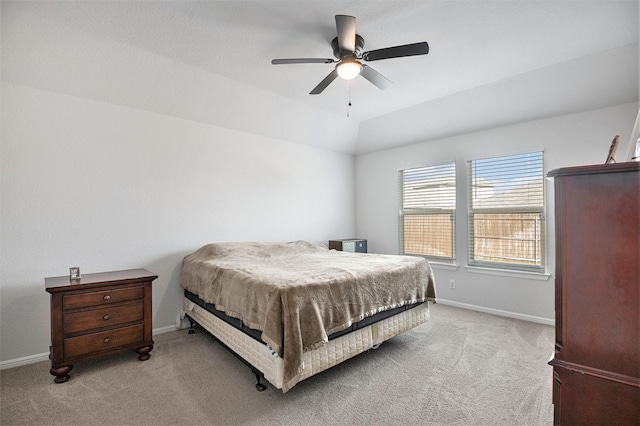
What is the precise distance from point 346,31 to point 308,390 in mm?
2588

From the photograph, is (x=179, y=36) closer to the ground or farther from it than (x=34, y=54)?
farther from it

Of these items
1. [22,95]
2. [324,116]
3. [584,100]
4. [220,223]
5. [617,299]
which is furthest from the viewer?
[324,116]

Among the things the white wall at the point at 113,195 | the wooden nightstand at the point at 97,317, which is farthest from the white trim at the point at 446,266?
the wooden nightstand at the point at 97,317

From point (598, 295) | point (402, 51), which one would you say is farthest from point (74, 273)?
point (598, 295)

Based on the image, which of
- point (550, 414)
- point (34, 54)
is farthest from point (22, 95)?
point (550, 414)

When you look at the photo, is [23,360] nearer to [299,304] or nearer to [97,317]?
[97,317]

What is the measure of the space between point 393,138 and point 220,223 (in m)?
2.97

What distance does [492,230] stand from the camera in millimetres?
Answer: 4051

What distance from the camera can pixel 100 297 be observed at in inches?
99.7

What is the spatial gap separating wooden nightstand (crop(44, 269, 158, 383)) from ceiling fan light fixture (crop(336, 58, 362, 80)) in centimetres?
249

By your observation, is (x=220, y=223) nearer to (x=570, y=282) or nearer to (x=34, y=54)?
(x=34, y=54)

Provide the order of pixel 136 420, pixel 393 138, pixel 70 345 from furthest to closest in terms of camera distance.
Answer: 1. pixel 393 138
2. pixel 70 345
3. pixel 136 420

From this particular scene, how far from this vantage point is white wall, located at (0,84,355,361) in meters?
2.62

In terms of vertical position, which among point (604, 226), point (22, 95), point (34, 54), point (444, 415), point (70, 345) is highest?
point (34, 54)
